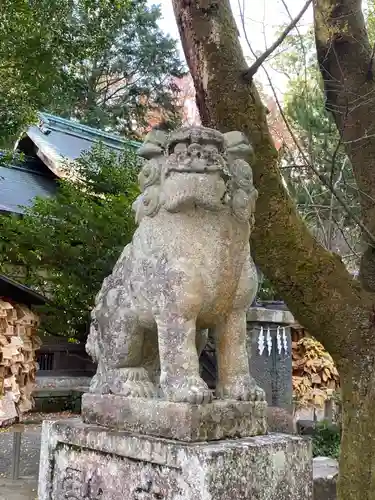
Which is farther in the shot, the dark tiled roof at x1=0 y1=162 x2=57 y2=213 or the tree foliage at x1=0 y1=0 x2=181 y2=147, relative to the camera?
the dark tiled roof at x1=0 y1=162 x2=57 y2=213

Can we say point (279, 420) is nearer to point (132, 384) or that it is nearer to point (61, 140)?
point (132, 384)

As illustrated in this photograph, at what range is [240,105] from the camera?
3.95 meters

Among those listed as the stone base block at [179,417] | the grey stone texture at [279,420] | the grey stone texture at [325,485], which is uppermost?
the stone base block at [179,417]

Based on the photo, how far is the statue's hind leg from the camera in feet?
7.38

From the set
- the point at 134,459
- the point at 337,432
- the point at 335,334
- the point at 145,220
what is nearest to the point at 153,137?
the point at 145,220

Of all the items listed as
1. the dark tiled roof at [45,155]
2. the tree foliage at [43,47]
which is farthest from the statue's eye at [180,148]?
the dark tiled roof at [45,155]

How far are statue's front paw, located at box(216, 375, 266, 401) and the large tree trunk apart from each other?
176 cm

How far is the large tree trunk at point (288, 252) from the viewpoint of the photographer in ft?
12.7

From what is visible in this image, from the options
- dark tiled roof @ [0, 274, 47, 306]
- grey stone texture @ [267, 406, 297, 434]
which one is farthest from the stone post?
dark tiled roof @ [0, 274, 47, 306]

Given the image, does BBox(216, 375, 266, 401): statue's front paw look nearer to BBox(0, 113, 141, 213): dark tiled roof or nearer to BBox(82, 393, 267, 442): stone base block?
BBox(82, 393, 267, 442): stone base block

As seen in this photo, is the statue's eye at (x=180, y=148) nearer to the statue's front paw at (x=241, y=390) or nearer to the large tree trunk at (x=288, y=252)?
the statue's front paw at (x=241, y=390)

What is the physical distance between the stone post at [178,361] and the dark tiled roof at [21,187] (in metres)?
7.80

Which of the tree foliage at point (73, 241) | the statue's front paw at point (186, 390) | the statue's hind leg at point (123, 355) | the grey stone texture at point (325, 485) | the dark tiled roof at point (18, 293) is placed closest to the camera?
the statue's front paw at point (186, 390)

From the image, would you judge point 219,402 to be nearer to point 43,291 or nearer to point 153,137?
point 153,137
